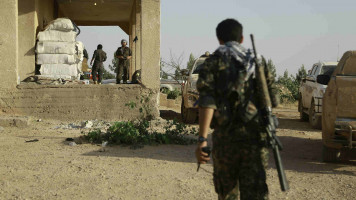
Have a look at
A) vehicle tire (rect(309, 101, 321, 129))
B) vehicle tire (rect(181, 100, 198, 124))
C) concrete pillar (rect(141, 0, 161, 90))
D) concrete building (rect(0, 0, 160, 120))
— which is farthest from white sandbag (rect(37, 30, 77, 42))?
vehicle tire (rect(309, 101, 321, 129))

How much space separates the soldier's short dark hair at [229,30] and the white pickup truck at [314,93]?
7.89m

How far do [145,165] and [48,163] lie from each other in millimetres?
1380

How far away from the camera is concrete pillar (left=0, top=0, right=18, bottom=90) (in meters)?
10.9

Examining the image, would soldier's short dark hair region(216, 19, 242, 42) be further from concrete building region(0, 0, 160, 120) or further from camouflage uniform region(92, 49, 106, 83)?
camouflage uniform region(92, 49, 106, 83)

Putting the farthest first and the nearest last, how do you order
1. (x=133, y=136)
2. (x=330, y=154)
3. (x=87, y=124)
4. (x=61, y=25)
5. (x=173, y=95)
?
(x=173, y=95) → (x=61, y=25) → (x=87, y=124) → (x=133, y=136) → (x=330, y=154)

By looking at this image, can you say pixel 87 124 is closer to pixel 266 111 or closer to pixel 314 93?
pixel 314 93

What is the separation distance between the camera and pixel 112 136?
8172 millimetres

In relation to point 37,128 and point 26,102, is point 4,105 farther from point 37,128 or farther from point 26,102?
point 37,128

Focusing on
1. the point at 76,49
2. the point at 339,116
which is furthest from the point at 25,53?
the point at 339,116

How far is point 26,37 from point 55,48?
0.89m

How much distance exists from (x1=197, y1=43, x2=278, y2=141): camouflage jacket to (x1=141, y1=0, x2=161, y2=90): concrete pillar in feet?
27.4

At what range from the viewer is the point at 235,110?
317 cm

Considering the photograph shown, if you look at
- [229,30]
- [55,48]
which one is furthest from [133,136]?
[55,48]

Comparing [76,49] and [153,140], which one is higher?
[76,49]
